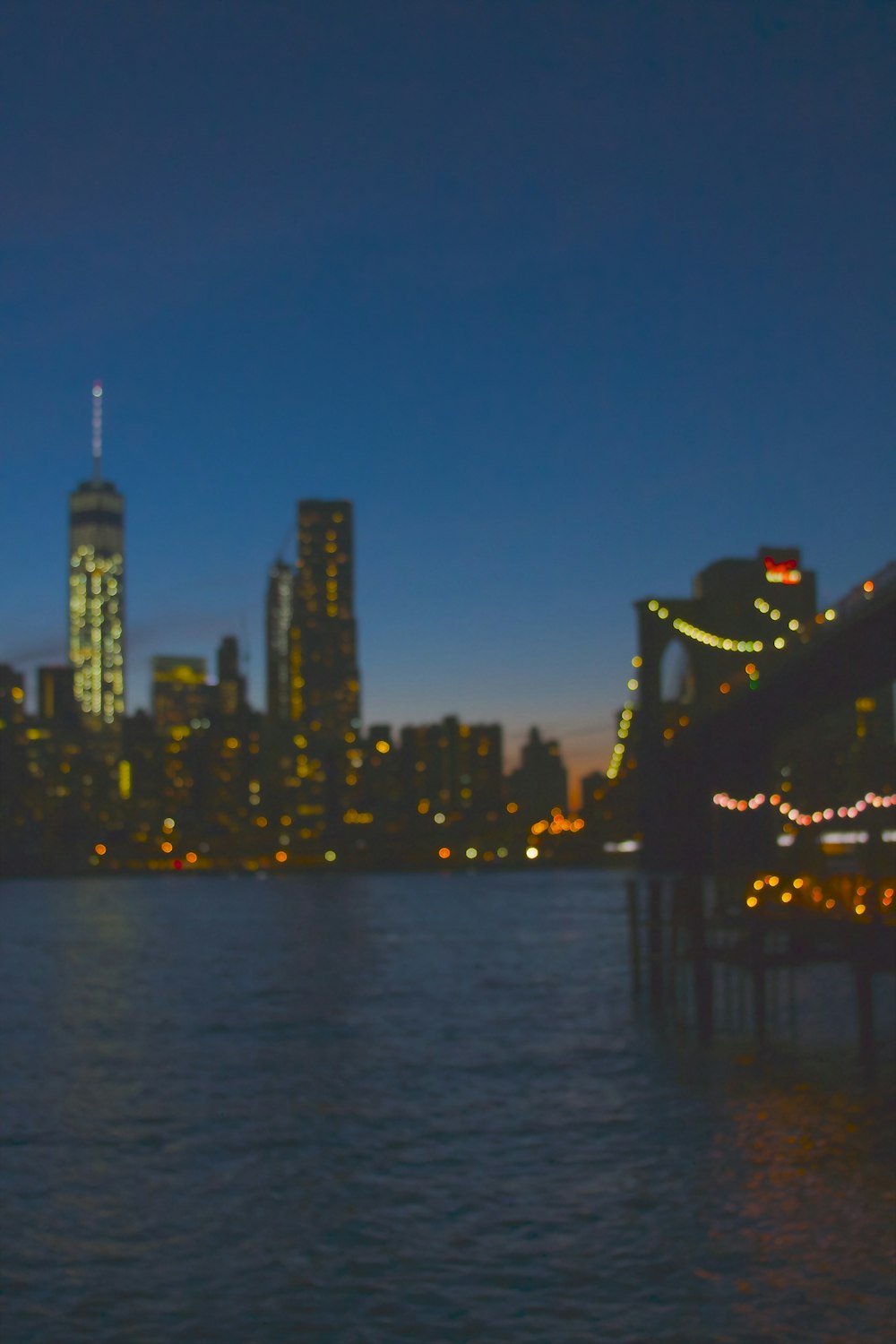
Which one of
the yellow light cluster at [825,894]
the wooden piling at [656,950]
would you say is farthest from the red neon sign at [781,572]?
the wooden piling at [656,950]

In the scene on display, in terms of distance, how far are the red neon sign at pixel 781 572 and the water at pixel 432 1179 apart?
3173 inches

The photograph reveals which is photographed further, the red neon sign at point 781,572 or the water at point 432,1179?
the red neon sign at point 781,572

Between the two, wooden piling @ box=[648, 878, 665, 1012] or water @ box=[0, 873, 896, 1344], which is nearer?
water @ box=[0, 873, 896, 1344]

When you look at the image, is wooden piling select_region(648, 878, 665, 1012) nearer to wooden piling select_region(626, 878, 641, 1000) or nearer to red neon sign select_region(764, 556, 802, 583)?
wooden piling select_region(626, 878, 641, 1000)

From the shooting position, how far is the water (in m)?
12.7

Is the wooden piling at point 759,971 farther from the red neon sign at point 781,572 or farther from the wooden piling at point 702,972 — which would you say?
the red neon sign at point 781,572

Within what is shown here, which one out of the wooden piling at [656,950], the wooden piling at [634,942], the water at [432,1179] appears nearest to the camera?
the water at [432,1179]

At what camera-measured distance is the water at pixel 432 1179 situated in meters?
12.7

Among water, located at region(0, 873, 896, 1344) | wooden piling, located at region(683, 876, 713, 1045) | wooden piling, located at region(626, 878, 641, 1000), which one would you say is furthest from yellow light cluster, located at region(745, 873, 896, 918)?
water, located at region(0, 873, 896, 1344)

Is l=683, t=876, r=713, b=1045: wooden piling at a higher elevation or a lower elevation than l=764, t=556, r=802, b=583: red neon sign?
lower

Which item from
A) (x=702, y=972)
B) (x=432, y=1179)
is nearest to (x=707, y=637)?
(x=702, y=972)

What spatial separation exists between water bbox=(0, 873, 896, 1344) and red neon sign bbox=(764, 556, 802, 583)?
8060 centimetres

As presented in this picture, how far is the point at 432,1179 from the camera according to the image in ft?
58.0

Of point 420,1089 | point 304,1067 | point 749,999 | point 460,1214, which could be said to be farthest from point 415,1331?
point 749,999
